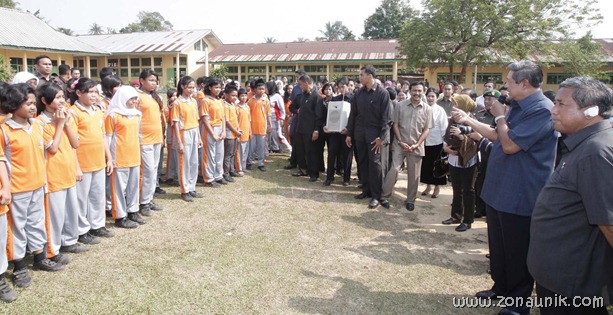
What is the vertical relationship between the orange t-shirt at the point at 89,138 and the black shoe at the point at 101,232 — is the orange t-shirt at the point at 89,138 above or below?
above

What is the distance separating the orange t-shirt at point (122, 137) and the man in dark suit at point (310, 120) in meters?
3.51

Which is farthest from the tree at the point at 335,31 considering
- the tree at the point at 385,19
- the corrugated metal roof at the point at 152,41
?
the corrugated metal roof at the point at 152,41

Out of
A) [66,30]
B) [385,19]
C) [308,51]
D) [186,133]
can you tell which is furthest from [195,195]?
[66,30]

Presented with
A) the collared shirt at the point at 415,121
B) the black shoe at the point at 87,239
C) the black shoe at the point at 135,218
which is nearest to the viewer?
the black shoe at the point at 87,239

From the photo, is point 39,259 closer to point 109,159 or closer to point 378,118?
point 109,159

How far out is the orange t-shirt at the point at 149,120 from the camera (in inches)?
200

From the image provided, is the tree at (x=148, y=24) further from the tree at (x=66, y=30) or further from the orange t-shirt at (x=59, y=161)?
the orange t-shirt at (x=59, y=161)

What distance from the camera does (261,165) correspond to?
27.2 ft

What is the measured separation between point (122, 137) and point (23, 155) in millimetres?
1308

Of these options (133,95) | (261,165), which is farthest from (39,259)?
(261,165)

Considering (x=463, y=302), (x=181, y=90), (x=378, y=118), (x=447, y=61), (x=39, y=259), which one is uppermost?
(x=447, y=61)

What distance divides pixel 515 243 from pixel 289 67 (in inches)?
1143

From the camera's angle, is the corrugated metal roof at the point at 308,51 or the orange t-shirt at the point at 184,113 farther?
the corrugated metal roof at the point at 308,51

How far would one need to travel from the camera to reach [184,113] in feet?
18.8
